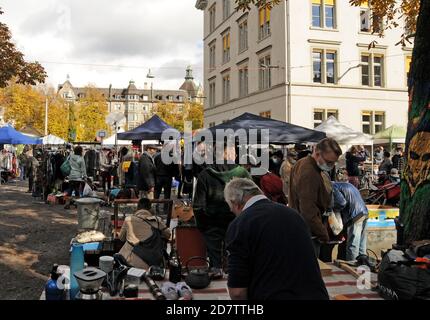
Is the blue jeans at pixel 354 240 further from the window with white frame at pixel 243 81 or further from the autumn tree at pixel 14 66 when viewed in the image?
the window with white frame at pixel 243 81

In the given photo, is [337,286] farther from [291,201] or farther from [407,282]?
[291,201]

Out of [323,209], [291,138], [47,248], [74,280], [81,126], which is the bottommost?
[47,248]

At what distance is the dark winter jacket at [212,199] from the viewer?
16.9ft

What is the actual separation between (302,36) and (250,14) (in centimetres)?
634

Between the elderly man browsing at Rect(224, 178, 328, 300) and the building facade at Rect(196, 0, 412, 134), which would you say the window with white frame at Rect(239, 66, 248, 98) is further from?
the elderly man browsing at Rect(224, 178, 328, 300)

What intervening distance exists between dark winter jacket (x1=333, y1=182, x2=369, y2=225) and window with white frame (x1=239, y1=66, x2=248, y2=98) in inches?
1085

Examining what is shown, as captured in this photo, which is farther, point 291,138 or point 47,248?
point 291,138

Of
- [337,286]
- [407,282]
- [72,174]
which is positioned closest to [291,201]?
[337,286]

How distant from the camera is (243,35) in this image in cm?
3406

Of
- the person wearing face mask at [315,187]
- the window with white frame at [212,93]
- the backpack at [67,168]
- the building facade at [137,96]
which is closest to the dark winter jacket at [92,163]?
the backpack at [67,168]

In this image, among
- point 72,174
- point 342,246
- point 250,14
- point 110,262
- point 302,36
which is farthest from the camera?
point 250,14

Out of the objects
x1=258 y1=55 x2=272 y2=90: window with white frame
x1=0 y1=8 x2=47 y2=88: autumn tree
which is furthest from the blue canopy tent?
x1=258 y1=55 x2=272 y2=90: window with white frame

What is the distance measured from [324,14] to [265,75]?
18.7 feet
